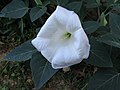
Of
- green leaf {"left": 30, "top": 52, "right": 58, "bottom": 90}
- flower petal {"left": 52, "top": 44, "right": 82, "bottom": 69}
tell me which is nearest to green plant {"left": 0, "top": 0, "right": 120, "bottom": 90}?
green leaf {"left": 30, "top": 52, "right": 58, "bottom": 90}

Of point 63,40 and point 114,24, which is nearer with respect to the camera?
point 63,40

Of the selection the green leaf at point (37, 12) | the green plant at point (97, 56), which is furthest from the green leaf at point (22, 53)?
the green leaf at point (37, 12)

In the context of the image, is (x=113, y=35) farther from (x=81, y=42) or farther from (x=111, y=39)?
(x=81, y=42)

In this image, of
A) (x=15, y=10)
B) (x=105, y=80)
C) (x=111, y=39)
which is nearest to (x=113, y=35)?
(x=111, y=39)

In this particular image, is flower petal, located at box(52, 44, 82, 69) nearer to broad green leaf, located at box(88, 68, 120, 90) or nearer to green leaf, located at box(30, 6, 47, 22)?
broad green leaf, located at box(88, 68, 120, 90)

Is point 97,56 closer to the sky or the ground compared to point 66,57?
closer to the ground
